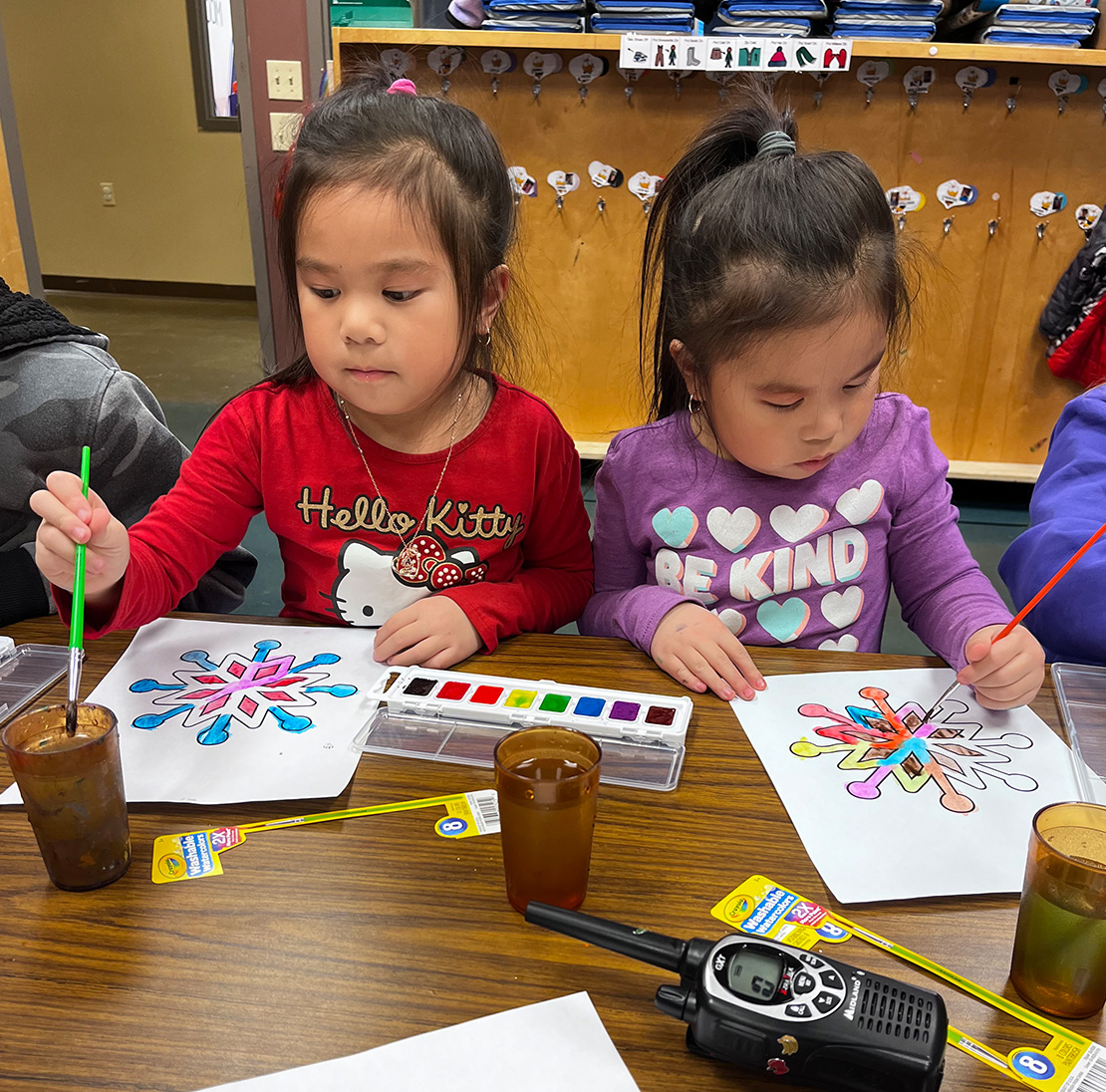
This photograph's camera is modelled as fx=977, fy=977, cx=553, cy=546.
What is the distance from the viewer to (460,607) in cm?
95

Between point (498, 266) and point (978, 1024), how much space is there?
2.78ft

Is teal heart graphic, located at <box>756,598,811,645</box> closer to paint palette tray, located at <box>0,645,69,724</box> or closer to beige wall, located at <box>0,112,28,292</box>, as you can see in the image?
paint palette tray, located at <box>0,645,69,724</box>

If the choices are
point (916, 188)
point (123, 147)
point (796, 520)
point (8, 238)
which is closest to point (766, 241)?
point (796, 520)

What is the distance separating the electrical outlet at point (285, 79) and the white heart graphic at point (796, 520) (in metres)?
2.99

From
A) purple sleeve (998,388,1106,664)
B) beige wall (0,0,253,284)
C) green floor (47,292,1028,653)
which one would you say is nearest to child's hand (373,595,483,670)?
purple sleeve (998,388,1106,664)

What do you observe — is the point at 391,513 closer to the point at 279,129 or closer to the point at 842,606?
the point at 842,606

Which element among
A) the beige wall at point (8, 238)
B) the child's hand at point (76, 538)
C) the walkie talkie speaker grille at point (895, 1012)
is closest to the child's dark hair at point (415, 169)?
the child's hand at point (76, 538)

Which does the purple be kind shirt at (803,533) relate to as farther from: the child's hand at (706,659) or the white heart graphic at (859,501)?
the child's hand at (706,659)

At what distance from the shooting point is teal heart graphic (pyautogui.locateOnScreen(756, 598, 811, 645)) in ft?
3.63

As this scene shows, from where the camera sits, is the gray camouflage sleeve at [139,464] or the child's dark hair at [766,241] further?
the gray camouflage sleeve at [139,464]

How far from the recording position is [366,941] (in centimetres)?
56

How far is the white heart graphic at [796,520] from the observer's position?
A: 1085mm

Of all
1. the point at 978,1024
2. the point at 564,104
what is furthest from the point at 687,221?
the point at 564,104

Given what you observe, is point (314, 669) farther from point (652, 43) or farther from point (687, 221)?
point (652, 43)
